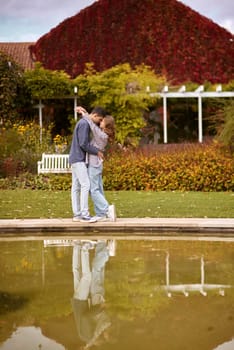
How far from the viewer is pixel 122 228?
33.1 ft

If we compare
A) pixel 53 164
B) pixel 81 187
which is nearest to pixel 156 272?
pixel 81 187

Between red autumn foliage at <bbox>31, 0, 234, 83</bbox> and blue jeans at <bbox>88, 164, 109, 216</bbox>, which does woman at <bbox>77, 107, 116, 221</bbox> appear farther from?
red autumn foliage at <bbox>31, 0, 234, 83</bbox>

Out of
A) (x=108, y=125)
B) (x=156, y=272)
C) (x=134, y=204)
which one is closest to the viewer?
(x=156, y=272)

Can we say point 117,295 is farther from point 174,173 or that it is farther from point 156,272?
point 174,173

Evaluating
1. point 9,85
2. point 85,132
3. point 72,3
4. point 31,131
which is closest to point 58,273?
point 85,132

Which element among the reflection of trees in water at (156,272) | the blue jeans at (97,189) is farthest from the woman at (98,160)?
the reflection of trees in water at (156,272)

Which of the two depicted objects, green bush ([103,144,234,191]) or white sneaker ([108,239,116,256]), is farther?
green bush ([103,144,234,191])

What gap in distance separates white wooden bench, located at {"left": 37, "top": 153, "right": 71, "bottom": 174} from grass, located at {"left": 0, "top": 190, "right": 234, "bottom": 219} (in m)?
1.86

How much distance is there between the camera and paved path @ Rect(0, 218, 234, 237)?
991 cm

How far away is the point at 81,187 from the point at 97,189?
30cm

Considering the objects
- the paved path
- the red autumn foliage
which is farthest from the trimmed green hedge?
the red autumn foliage

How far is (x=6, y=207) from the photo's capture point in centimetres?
1274

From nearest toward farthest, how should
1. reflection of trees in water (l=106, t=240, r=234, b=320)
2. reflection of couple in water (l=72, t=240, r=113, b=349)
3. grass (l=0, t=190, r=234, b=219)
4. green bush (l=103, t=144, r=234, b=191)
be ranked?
reflection of couple in water (l=72, t=240, r=113, b=349) → reflection of trees in water (l=106, t=240, r=234, b=320) → grass (l=0, t=190, r=234, b=219) → green bush (l=103, t=144, r=234, b=191)

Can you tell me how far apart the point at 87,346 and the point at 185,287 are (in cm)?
193
